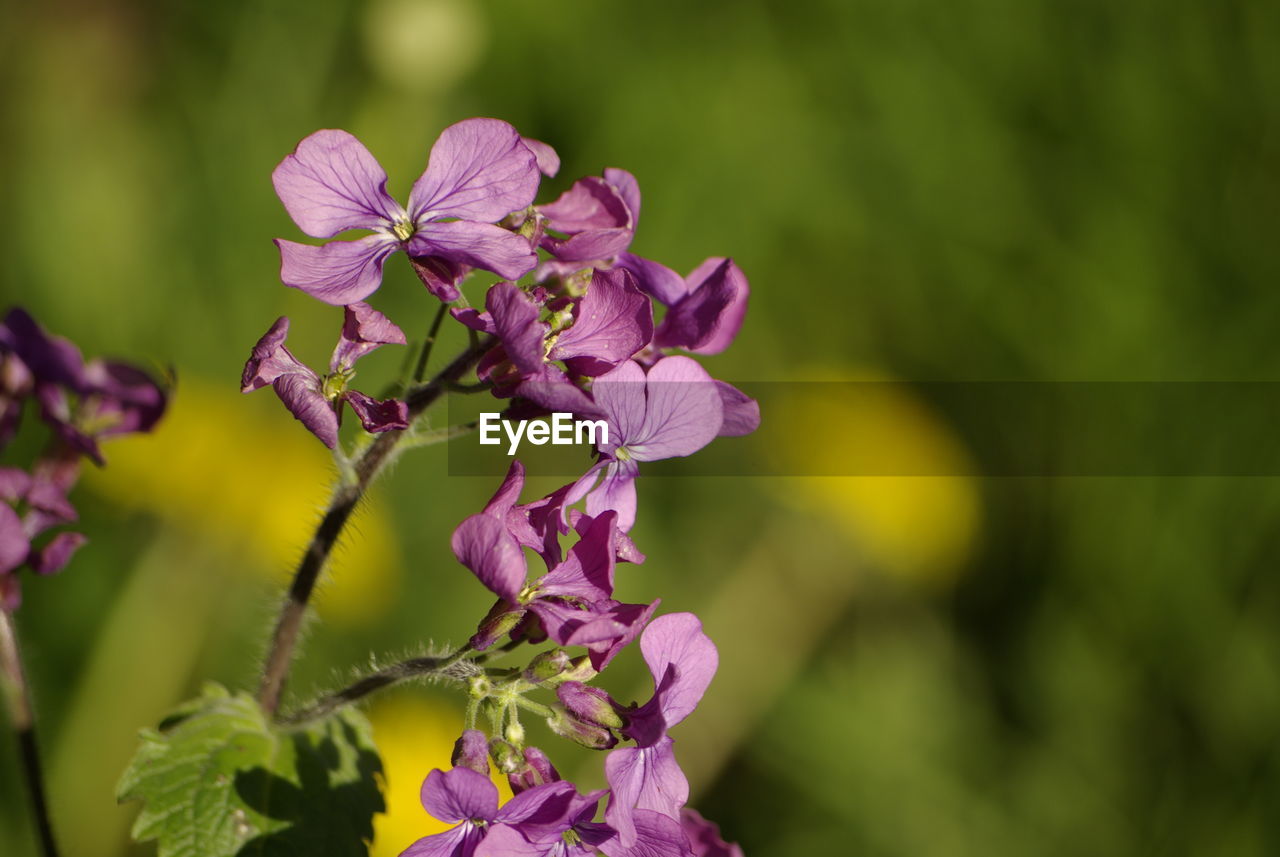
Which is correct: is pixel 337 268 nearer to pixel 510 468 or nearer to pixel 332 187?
pixel 332 187

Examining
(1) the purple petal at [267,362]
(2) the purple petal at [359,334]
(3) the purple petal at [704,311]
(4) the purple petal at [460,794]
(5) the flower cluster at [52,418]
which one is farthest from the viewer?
(5) the flower cluster at [52,418]

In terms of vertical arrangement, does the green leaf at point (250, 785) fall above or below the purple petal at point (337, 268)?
below

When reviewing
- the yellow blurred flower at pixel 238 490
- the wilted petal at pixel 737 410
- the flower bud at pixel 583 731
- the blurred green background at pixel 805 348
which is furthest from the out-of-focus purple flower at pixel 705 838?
the yellow blurred flower at pixel 238 490

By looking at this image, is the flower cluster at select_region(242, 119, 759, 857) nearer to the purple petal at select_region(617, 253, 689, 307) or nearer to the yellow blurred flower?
the purple petal at select_region(617, 253, 689, 307)

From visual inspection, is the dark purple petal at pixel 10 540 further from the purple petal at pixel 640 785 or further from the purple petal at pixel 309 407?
the purple petal at pixel 640 785

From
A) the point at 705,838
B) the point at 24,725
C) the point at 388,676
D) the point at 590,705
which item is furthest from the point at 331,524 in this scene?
the point at 705,838
